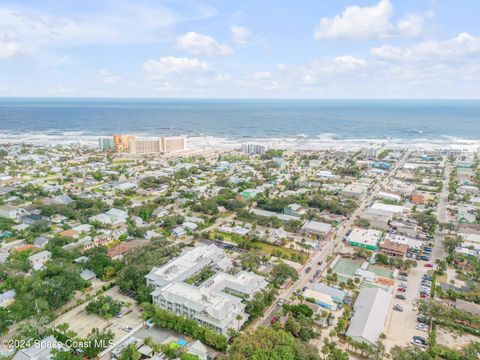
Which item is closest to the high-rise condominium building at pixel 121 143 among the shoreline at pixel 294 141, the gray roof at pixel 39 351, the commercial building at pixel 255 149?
the shoreline at pixel 294 141

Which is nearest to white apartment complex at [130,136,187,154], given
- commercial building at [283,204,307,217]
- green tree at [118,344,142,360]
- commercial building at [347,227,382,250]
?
commercial building at [283,204,307,217]

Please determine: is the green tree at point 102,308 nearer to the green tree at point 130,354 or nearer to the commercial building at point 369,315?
the green tree at point 130,354

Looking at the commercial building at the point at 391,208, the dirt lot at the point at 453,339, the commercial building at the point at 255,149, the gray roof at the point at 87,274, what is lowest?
the dirt lot at the point at 453,339

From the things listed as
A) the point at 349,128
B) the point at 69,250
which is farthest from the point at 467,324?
the point at 349,128

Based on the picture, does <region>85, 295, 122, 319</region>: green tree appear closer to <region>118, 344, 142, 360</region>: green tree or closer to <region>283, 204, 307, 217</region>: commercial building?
<region>118, 344, 142, 360</region>: green tree

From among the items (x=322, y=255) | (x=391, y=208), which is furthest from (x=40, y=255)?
A: (x=391, y=208)

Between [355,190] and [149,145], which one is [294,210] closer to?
[355,190]
